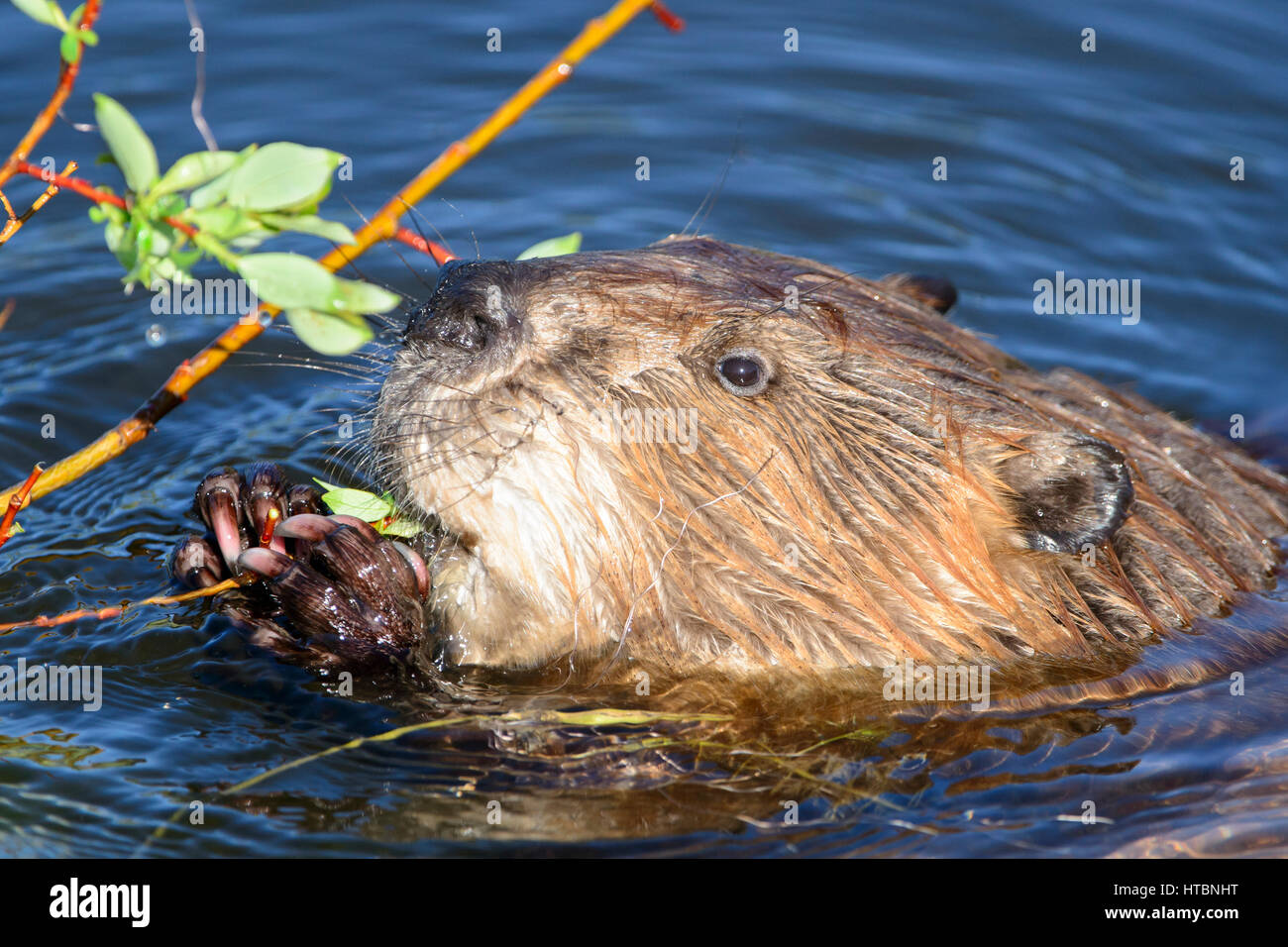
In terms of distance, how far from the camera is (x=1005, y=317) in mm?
6449

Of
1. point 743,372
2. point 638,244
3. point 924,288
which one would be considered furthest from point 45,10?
point 638,244

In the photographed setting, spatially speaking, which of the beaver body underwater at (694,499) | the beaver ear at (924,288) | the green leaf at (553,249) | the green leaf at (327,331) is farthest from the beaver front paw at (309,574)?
the beaver ear at (924,288)

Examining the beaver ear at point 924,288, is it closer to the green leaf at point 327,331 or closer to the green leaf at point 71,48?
the green leaf at point 327,331

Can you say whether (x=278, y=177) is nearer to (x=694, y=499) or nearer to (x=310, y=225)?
(x=310, y=225)

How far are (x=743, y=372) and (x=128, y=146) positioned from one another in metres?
1.56

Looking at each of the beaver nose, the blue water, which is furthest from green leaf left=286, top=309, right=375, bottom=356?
the blue water

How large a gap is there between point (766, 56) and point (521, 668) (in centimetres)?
→ 524

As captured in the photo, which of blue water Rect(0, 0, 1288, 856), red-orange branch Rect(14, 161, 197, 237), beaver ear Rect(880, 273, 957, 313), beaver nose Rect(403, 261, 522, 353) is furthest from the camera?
beaver ear Rect(880, 273, 957, 313)

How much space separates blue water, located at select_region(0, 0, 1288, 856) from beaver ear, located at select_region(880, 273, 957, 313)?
134cm

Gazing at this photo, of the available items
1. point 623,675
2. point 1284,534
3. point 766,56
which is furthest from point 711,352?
point 766,56

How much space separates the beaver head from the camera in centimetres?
337

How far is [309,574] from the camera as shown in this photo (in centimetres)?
352

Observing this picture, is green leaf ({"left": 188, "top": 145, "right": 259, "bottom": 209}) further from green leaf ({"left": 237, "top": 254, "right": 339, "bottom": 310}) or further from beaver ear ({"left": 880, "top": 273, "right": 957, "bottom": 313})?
beaver ear ({"left": 880, "top": 273, "right": 957, "bottom": 313})
